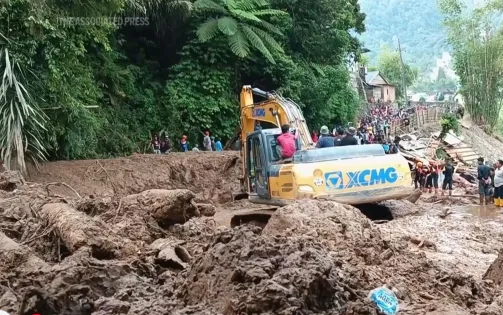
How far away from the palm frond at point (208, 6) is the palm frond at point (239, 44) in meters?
0.92

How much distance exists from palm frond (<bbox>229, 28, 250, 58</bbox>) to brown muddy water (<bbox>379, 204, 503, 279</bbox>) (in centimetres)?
895

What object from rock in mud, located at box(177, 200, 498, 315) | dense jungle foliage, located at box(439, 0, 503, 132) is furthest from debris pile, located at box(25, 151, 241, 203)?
dense jungle foliage, located at box(439, 0, 503, 132)

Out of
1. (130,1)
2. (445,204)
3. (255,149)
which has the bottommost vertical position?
(445,204)

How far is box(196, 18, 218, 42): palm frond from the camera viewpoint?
A: 19375mm

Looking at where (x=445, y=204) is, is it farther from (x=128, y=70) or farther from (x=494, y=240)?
(x=128, y=70)

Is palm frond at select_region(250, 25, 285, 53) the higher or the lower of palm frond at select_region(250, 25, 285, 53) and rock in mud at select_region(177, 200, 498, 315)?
the higher

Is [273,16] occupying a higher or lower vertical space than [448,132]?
higher

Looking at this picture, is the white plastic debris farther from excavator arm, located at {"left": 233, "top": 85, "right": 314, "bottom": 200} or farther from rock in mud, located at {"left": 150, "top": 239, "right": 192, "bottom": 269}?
excavator arm, located at {"left": 233, "top": 85, "right": 314, "bottom": 200}

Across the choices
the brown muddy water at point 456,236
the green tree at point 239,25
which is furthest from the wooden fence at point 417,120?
the brown muddy water at point 456,236

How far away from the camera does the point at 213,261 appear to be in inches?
149

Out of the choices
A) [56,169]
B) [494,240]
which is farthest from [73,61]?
[494,240]

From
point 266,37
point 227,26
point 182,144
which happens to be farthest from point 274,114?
point 266,37

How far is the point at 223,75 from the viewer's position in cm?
2073

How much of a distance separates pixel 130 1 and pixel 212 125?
6.46 m
